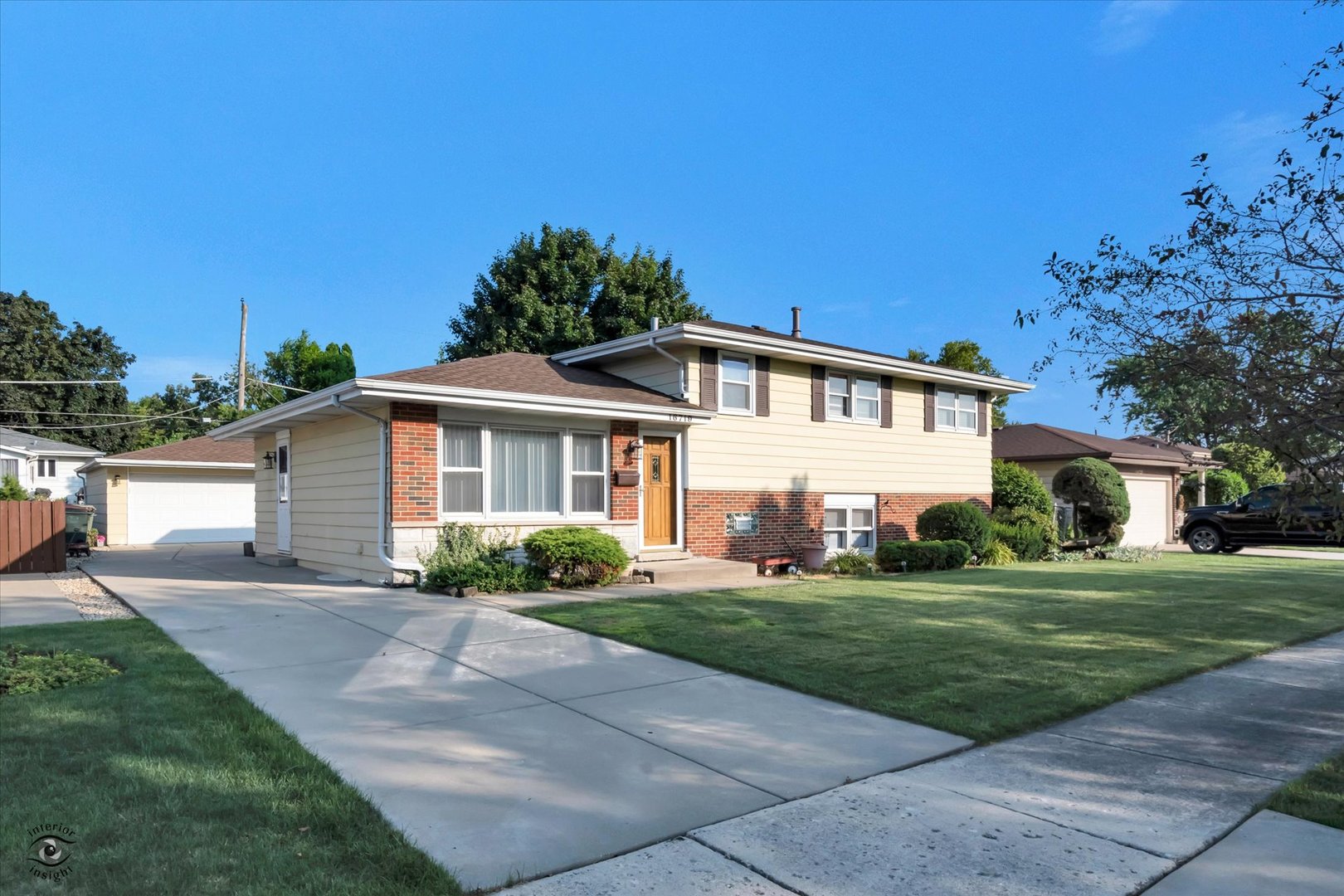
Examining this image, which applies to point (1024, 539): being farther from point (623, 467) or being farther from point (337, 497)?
point (337, 497)

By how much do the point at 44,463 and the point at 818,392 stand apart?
29.6 m

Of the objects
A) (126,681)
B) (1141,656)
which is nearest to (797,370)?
(1141,656)

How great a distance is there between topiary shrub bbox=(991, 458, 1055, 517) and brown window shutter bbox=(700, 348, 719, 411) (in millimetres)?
9059

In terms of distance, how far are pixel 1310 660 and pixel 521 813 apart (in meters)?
7.60

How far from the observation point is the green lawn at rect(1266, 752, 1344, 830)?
4004mm

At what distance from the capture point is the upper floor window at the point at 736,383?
16.1 meters

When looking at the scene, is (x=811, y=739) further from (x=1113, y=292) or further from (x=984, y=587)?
(x=984, y=587)

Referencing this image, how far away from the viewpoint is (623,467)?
566 inches

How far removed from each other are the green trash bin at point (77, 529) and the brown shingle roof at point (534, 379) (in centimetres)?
1058

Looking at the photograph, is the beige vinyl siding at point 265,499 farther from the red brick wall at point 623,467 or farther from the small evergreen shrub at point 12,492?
the small evergreen shrub at point 12,492

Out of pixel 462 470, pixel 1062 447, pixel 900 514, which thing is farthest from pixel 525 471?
pixel 1062 447

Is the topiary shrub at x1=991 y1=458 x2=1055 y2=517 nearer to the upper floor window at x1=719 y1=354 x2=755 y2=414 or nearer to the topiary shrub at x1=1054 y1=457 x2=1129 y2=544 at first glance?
the topiary shrub at x1=1054 y1=457 x2=1129 y2=544

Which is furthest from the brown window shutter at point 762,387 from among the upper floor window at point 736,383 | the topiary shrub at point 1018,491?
the topiary shrub at point 1018,491

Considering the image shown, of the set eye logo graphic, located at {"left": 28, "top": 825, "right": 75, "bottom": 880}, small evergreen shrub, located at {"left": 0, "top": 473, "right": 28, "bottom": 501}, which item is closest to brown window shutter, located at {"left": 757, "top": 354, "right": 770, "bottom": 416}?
eye logo graphic, located at {"left": 28, "top": 825, "right": 75, "bottom": 880}
